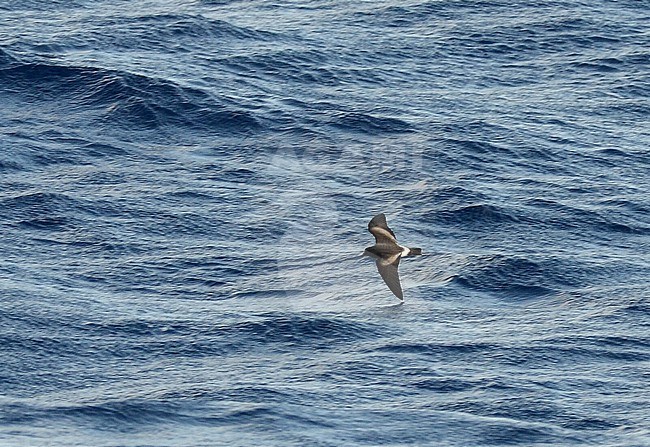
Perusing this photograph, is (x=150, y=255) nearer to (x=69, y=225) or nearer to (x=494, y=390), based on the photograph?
(x=69, y=225)

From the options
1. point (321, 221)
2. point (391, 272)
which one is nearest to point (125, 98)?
point (321, 221)

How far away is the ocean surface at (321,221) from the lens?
5247 cm

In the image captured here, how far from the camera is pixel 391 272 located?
49531mm

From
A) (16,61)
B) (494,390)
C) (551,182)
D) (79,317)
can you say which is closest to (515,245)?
(551,182)

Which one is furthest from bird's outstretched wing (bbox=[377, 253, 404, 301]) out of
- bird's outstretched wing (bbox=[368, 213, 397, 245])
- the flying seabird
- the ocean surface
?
the ocean surface

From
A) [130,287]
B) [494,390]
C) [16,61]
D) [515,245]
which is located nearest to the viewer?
[494,390]

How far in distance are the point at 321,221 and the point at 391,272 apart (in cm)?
1280

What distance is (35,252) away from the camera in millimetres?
59438

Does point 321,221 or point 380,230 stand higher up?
point 380,230

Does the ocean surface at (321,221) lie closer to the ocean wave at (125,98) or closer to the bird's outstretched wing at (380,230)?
the ocean wave at (125,98)

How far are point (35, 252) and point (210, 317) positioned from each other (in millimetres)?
5944

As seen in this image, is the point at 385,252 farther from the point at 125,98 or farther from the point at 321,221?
the point at 125,98

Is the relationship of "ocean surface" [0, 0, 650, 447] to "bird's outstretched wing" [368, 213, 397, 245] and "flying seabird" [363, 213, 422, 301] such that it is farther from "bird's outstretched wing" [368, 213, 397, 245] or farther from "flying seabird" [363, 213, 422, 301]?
"bird's outstretched wing" [368, 213, 397, 245]

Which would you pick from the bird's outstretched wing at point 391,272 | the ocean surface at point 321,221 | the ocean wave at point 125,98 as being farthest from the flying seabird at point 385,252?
the ocean wave at point 125,98
